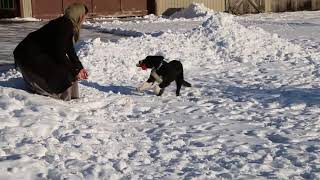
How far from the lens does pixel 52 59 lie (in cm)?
780

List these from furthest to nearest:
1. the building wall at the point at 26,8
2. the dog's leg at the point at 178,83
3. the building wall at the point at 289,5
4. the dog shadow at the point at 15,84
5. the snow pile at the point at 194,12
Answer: the building wall at the point at 289,5
the snow pile at the point at 194,12
the building wall at the point at 26,8
the dog's leg at the point at 178,83
the dog shadow at the point at 15,84

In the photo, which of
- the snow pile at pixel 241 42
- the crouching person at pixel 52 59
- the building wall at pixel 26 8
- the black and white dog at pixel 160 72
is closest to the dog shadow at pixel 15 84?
the crouching person at pixel 52 59

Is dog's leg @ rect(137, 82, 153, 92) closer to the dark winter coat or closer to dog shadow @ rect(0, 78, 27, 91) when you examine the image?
the dark winter coat

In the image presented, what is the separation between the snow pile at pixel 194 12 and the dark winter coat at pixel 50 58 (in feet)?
61.1

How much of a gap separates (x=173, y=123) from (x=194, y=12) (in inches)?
779

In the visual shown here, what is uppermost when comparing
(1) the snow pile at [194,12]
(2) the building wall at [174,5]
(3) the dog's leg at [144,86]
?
(2) the building wall at [174,5]

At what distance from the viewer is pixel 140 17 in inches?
1058

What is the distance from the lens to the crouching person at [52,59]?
768 cm

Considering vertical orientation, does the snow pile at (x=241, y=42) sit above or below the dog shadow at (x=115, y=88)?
above

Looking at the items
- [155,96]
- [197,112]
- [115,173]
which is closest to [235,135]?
[197,112]

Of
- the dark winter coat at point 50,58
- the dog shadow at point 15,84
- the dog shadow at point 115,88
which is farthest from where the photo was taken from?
the dog shadow at point 115,88

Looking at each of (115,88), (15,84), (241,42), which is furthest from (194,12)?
(15,84)

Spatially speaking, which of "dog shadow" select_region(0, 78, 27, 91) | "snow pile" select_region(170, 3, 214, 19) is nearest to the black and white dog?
"dog shadow" select_region(0, 78, 27, 91)

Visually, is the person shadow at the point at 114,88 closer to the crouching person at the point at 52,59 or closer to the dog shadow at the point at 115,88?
the dog shadow at the point at 115,88
